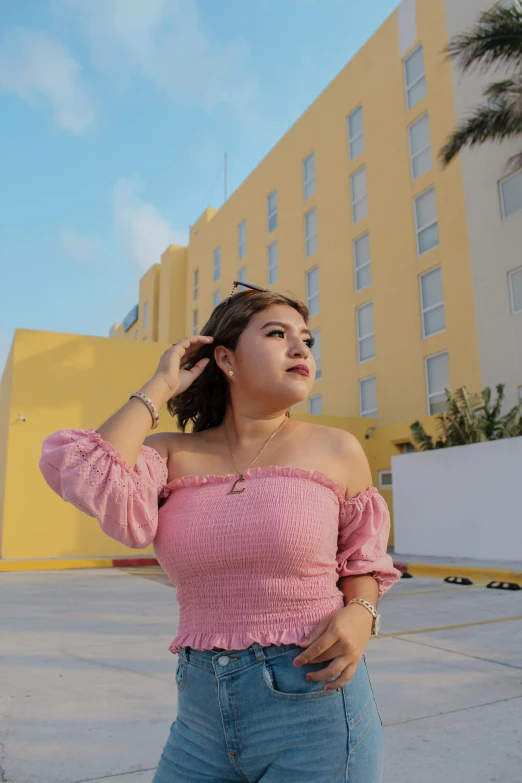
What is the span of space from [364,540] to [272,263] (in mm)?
24780

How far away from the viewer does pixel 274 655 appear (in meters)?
1.33

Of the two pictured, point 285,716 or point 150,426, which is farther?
point 150,426

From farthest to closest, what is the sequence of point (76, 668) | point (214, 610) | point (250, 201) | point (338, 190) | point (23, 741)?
point (250, 201) < point (338, 190) < point (76, 668) < point (23, 741) < point (214, 610)

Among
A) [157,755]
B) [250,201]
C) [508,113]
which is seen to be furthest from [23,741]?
[250,201]

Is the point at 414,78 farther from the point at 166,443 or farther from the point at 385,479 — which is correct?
the point at 166,443

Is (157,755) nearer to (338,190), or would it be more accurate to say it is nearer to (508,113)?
(508,113)

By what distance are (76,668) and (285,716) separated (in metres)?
3.71

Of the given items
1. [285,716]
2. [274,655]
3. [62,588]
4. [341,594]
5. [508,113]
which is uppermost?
[508,113]

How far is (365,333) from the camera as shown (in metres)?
19.9

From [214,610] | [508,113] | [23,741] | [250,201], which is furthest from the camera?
[250,201]

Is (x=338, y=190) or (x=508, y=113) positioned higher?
(x=338, y=190)

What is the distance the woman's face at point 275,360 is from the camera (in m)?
1.65

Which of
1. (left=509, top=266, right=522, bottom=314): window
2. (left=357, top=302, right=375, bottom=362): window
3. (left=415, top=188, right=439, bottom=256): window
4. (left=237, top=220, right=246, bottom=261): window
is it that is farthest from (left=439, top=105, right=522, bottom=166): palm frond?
(left=237, top=220, right=246, bottom=261): window

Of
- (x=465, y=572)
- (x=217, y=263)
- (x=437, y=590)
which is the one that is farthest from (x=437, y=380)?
(x=217, y=263)
